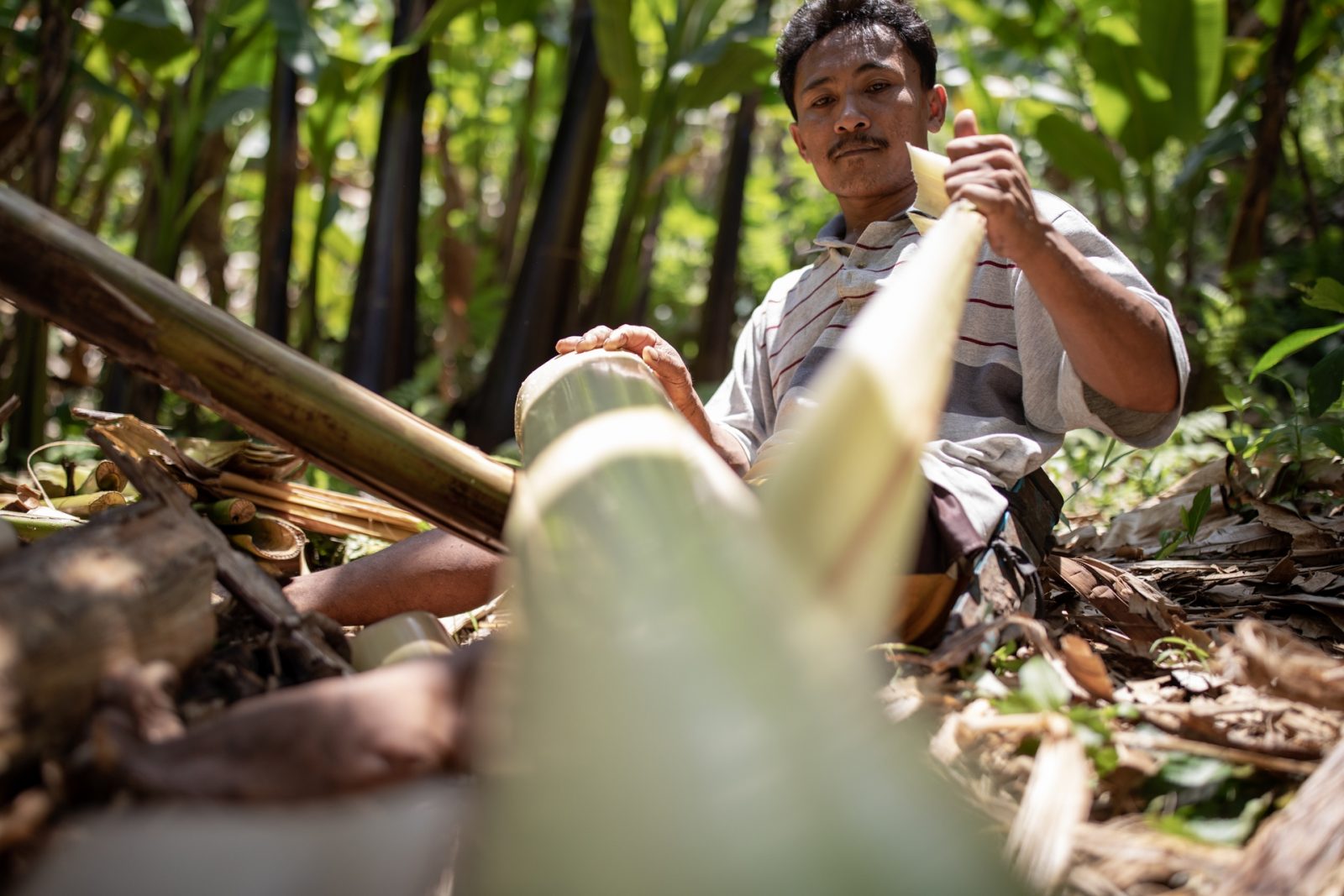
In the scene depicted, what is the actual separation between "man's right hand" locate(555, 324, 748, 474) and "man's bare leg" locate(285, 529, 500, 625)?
0.42 metres

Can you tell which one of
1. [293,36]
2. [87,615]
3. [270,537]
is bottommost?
[270,537]

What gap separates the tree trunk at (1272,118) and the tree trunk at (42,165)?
376 centimetres

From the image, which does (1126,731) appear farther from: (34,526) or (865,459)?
(34,526)

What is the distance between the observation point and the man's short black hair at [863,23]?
1.92 metres

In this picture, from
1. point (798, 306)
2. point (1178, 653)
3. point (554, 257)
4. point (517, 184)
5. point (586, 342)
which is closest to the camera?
point (1178, 653)


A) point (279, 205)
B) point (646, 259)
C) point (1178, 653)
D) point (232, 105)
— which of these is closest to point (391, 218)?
point (279, 205)

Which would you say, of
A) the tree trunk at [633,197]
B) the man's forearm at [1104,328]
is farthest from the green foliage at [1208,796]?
the tree trunk at [633,197]

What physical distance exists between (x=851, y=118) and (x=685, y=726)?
1.33 meters

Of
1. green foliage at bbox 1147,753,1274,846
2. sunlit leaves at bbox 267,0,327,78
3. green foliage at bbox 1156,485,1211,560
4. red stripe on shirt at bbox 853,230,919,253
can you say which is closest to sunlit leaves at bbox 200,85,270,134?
sunlit leaves at bbox 267,0,327,78

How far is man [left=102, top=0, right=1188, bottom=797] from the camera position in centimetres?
89

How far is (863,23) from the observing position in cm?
190

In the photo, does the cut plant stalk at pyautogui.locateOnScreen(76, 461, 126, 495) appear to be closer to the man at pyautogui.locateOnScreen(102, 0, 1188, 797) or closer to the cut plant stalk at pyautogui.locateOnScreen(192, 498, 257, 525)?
the cut plant stalk at pyautogui.locateOnScreen(192, 498, 257, 525)

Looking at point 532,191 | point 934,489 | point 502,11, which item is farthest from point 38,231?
point 532,191

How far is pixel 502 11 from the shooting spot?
160 inches
